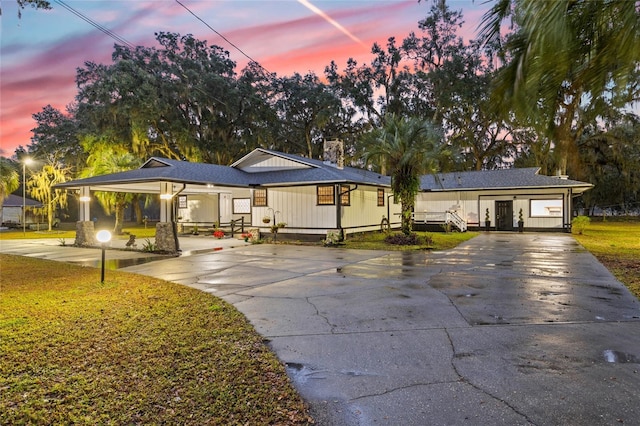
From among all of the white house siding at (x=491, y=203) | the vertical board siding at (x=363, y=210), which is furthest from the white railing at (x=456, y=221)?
the vertical board siding at (x=363, y=210)

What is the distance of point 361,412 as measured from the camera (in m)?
3.09

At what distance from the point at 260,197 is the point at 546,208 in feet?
59.6

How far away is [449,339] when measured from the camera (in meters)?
4.79

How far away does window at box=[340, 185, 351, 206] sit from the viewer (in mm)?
18030

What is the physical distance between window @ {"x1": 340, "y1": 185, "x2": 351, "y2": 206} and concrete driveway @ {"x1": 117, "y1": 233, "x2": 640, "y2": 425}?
8.12 meters

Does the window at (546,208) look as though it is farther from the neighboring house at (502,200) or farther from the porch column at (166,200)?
the porch column at (166,200)

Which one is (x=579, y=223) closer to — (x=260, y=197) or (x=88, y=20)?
(x=260, y=197)

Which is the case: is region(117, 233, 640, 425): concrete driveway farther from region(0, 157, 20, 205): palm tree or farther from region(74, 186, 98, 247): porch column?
region(0, 157, 20, 205): palm tree

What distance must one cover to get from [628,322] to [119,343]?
7.00m

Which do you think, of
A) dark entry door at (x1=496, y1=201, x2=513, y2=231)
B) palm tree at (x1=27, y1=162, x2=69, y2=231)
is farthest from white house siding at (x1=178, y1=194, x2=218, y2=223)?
dark entry door at (x1=496, y1=201, x2=513, y2=231)

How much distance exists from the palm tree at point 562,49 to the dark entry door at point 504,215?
2243 cm

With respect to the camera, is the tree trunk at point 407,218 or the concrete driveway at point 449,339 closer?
the concrete driveway at point 449,339

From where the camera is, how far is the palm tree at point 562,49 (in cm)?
314

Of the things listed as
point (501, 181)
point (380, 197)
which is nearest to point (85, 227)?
point (380, 197)
